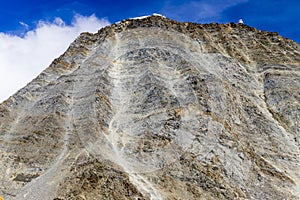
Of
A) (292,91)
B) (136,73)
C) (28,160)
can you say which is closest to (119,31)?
(136,73)

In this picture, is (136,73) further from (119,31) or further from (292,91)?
(292,91)

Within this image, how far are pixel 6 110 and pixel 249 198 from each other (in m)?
27.3

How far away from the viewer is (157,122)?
139 feet

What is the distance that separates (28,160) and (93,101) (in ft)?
33.5

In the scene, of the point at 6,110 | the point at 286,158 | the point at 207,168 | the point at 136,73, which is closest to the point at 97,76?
the point at 136,73

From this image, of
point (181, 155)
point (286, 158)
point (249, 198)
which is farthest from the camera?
point (286, 158)

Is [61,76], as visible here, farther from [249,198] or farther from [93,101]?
[249,198]

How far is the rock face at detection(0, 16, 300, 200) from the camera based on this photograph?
35062mm

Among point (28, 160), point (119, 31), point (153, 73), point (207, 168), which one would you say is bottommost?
point (207, 168)

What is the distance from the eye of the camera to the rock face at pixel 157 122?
35062mm

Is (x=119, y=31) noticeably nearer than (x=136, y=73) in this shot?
No

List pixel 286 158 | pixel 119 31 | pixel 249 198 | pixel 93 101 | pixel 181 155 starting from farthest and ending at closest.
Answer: pixel 119 31 < pixel 93 101 < pixel 286 158 < pixel 181 155 < pixel 249 198

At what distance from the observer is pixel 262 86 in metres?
55.0

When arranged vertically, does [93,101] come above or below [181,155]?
above
